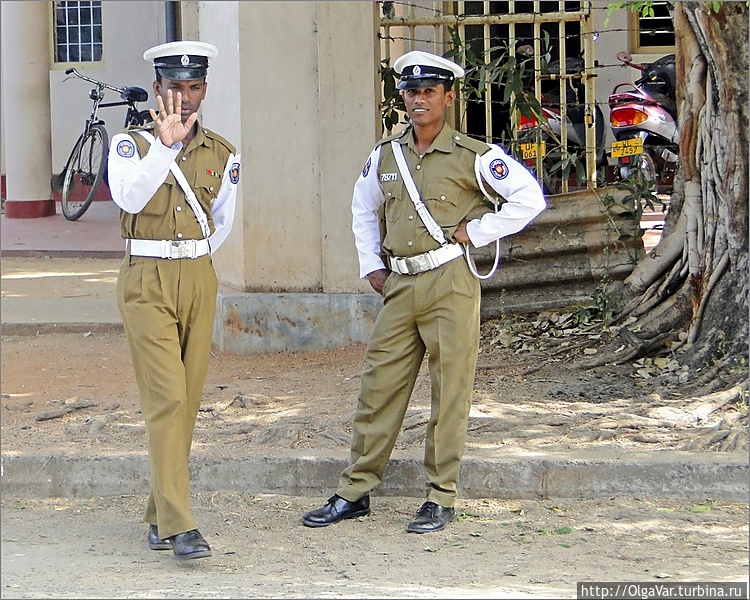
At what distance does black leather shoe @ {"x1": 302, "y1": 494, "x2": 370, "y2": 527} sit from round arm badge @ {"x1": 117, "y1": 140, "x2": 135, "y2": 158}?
175 cm

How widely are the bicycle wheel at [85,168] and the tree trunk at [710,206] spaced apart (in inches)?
301

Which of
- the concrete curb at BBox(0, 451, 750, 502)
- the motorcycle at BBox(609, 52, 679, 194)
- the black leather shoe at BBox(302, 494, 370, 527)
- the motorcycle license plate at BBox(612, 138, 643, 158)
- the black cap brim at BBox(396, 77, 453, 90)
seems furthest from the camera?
the motorcycle at BBox(609, 52, 679, 194)

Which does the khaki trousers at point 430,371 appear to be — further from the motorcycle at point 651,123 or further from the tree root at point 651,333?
the motorcycle at point 651,123

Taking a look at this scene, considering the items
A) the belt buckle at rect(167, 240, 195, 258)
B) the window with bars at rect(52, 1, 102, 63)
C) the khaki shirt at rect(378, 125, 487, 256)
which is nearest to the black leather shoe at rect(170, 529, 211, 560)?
the belt buckle at rect(167, 240, 195, 258)

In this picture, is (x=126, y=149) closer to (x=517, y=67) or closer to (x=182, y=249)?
(x=182, y=249)

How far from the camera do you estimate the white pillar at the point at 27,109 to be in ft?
45.0

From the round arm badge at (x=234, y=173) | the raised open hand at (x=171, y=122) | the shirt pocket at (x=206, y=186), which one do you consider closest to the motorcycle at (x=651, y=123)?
the round arm badge at (x=234, y=173)

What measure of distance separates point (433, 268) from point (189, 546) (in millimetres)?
1518

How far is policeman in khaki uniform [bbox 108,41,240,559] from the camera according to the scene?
462 centimetres

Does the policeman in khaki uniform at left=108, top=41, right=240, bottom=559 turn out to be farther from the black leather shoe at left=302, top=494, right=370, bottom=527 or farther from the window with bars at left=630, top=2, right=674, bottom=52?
the window with bars at left=630, top=2, right=674, bottom=52

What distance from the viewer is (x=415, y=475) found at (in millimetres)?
5547

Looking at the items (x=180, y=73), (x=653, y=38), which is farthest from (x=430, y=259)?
(x=653, y=38)

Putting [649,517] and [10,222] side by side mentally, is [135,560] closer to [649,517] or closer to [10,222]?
[649,517]

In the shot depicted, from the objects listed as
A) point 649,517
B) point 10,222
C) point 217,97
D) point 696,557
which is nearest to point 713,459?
point 649,517
